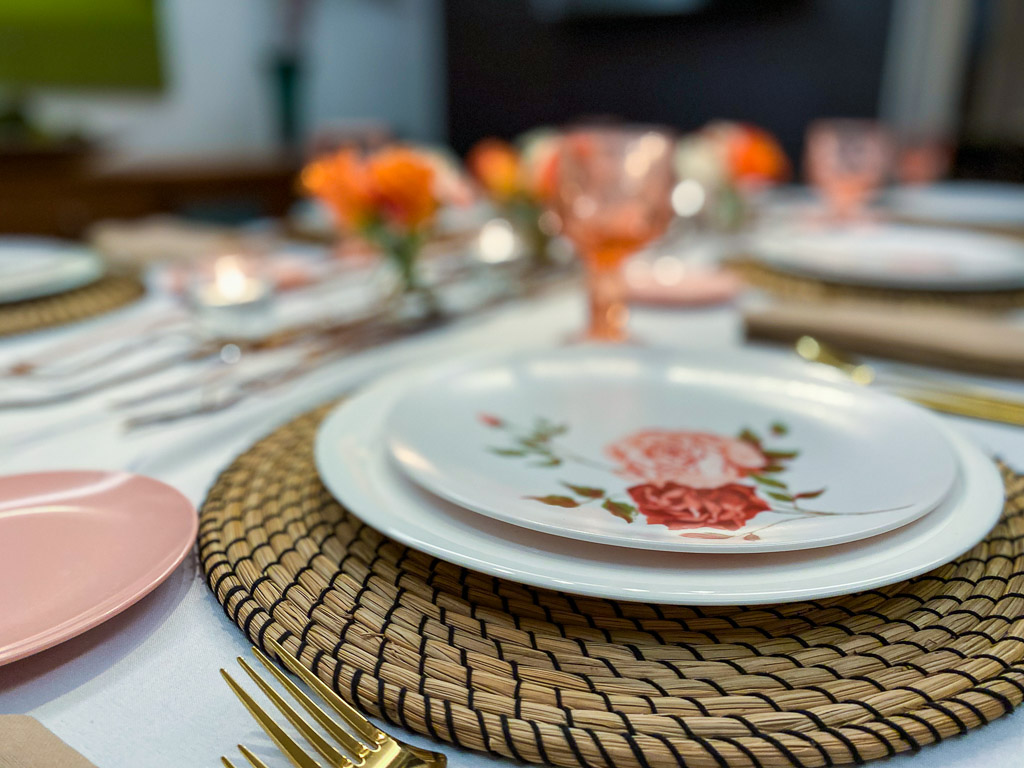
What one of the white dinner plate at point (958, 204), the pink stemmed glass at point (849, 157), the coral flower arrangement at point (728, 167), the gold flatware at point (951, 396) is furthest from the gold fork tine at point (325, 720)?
the white dinner plate at point (958, 204)

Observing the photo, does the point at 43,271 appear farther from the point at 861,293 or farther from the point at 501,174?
the point at 861,293

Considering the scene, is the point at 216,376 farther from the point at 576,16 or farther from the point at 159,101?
the point at 576,16

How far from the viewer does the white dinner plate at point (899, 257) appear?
33.4 inches

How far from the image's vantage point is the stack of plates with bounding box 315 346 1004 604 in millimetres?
301

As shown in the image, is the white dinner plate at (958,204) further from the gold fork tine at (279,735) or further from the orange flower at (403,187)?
the gold fork tine at (279,735)

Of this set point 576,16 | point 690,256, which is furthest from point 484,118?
point 690,256

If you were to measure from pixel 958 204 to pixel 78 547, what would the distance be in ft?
5.89

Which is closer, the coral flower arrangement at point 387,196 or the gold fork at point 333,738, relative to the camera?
the gold fork at point 333,738

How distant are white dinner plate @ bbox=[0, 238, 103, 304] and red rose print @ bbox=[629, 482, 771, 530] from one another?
0.68 m

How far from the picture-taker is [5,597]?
0.98 ft

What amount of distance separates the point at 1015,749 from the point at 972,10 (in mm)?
3685

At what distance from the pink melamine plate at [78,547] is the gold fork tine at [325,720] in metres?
0.07

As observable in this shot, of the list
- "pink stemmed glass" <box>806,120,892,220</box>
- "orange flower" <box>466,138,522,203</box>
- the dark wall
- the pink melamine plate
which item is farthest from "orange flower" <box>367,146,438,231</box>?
the dark wall

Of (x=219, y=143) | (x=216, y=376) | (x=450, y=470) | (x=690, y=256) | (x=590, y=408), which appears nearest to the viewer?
(x=450, y=470)
